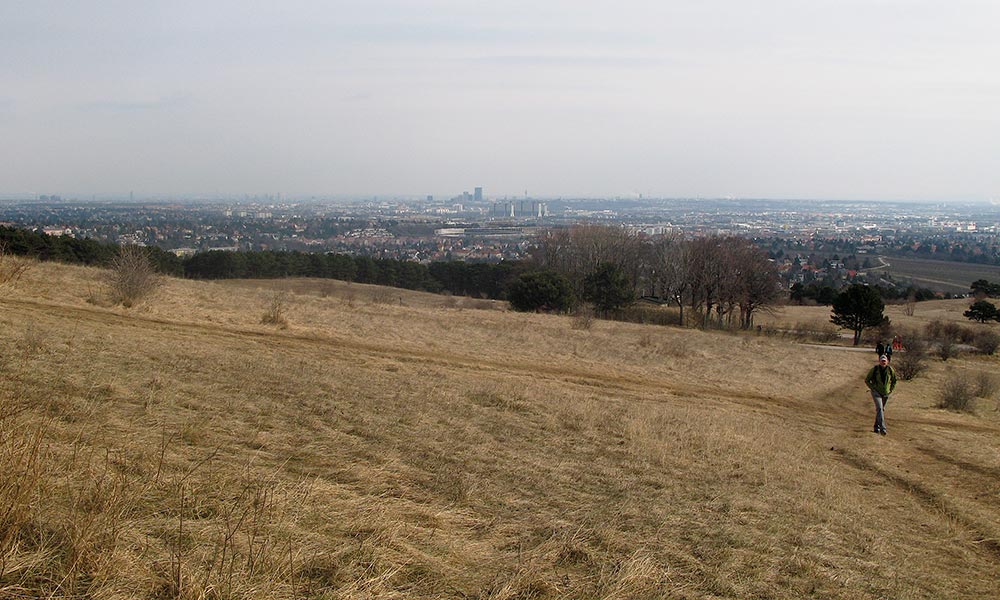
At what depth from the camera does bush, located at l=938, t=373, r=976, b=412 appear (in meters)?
18.8

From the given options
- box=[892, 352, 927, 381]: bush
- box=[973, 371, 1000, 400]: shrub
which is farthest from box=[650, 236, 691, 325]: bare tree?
box=[973, 371, 1000, 400]: shrub

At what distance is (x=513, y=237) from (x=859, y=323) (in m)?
83.7

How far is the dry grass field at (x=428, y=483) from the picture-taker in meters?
3.64

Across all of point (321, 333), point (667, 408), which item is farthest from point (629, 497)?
point (321, 333)

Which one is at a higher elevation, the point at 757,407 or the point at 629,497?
the point at 629,497

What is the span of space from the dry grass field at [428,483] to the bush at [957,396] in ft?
9.07

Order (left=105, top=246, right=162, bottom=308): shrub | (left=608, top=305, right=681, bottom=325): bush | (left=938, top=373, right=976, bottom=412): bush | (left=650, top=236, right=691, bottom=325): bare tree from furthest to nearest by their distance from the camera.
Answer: (left=650, top=236, right=691, bottom=325): bare tree < (left=608, top=305, right=681, bottom=325): bush < (left=105, top=246, right=162, bottom=308): shrub < (left=938, top=373, right=976, bottom=412): bush

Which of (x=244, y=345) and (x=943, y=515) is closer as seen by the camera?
(x=943, y=515)

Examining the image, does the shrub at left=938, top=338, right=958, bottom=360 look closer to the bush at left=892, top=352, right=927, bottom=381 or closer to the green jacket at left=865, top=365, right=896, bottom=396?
the bush at left=892, top=352, right=927, bottom=381

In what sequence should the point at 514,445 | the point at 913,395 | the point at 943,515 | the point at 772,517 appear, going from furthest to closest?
the point at 913,395, the point at 514,445, the point at 943,515, the point at 772,517

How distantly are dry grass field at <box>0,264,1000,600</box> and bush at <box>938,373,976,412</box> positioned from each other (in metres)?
2.76

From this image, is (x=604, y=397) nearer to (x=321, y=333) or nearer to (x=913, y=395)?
(x=321, y=333)

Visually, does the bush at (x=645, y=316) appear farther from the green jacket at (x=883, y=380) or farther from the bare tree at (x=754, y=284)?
the green jacket at (x=883, y=380)

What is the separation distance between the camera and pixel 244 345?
593 inches
